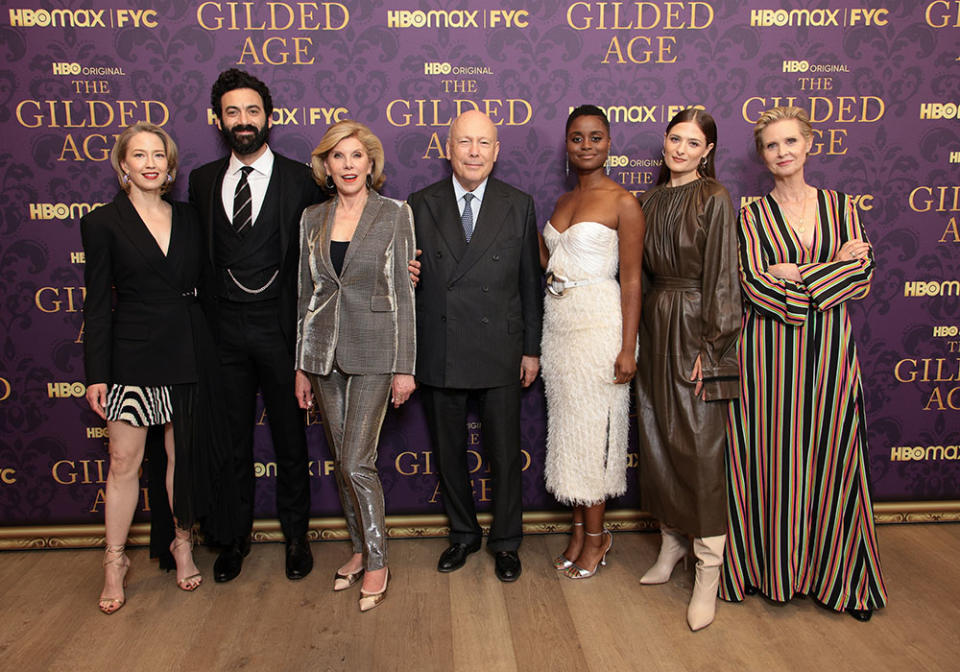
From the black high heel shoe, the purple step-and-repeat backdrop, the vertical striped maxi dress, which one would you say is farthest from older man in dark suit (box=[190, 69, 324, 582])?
→ the black high heel shoe

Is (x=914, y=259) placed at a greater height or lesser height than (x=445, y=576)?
greater

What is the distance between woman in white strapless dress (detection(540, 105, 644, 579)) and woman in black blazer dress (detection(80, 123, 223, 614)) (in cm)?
149

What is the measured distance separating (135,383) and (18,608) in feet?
3.58

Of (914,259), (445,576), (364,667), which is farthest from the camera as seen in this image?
(914,259)

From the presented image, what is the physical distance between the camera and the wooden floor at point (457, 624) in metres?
2.45

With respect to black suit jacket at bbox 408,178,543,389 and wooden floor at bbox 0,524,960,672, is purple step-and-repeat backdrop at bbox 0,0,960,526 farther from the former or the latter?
wooden floor at bbox 0,524,960,672

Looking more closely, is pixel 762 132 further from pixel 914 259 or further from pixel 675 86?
pixel 914 259

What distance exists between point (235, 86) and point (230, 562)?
2074 millimetres

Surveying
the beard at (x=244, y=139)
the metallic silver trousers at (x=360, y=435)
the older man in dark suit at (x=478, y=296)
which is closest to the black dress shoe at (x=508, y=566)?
the older man in dark suit at (x=478, y=296)

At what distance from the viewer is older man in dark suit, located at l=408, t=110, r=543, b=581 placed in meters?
2.85

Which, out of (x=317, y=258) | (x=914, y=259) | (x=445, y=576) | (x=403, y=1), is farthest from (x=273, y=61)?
(x=914, y=259)

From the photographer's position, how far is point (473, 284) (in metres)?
2.86

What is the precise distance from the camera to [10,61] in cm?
311

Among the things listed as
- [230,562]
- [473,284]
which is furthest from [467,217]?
[230,562]
